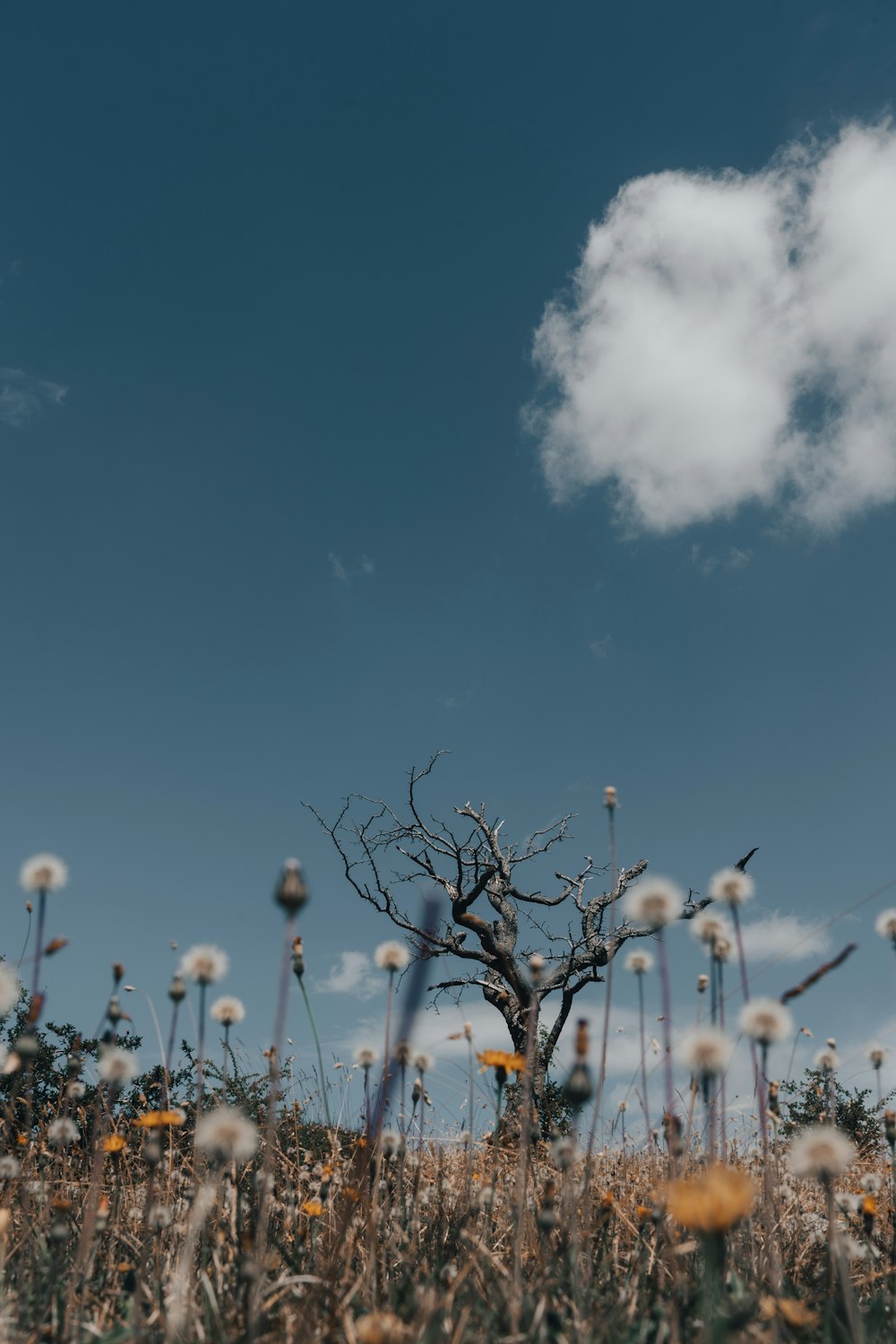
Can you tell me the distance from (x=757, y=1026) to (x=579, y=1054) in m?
0.45

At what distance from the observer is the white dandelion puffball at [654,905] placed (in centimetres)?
243

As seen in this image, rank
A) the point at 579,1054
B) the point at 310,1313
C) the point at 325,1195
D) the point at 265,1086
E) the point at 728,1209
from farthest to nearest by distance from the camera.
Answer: the point at 265,1086 < the point at 325,1195 < the point at 310,1313 < the point at 579,1054 < the point at 728,1209

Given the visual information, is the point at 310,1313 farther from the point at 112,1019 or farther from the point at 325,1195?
the point at 325,1195

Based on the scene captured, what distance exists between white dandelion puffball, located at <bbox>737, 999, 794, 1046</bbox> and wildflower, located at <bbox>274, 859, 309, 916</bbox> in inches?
45.1

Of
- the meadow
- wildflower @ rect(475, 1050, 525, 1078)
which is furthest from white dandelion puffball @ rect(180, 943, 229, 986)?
wildflower @ rect(475, 1050, 525, 1078)

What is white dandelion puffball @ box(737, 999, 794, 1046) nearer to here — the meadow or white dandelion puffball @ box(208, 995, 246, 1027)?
the meadow

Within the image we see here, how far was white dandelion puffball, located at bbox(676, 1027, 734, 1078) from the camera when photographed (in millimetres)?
2082

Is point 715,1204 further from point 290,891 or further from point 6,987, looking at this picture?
point 6,987

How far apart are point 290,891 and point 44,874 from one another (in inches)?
62.0

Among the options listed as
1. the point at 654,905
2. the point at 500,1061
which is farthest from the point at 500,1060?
the point at 654,905

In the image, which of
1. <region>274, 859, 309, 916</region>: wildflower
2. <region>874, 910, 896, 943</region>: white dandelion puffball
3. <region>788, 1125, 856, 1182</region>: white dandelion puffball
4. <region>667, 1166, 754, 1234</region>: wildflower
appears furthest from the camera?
<region>874, 910, 896, 943</region>: white dandelion puffball

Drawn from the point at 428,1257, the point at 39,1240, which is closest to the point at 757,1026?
the point at 428,1257

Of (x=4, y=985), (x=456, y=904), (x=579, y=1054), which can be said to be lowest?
(x=579, y=1054)

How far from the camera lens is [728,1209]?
4.83 feet
